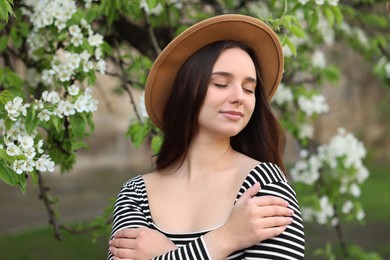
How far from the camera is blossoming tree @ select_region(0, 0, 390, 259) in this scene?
8.50 ft

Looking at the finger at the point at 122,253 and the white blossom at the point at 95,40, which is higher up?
the white blossom at the point at 95,40

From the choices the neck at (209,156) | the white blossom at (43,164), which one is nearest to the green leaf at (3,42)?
the white blossom at (43,164)

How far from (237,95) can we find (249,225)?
381 millimetres

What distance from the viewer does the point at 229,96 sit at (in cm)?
202

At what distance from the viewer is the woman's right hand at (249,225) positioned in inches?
71.2

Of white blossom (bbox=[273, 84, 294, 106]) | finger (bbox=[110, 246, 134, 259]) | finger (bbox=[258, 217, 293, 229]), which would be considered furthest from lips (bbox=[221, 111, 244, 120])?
white blossom (bbox=[273, 84, 294, 106])

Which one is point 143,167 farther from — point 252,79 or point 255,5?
point 252,79

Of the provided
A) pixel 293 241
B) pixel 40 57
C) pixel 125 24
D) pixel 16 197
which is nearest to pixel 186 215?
pixel 293 241

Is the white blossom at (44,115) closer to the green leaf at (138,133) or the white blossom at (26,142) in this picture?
the white blossom at (26,142)

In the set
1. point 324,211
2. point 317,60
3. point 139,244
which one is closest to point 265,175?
point 139,244

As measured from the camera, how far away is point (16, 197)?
37.1 ft

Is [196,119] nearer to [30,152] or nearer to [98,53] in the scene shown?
[30,152]

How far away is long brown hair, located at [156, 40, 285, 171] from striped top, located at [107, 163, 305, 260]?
171 millimetres

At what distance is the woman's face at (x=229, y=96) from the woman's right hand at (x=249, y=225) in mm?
253
